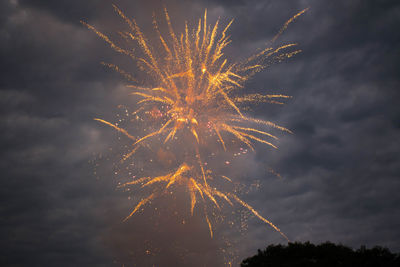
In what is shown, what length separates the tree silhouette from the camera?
3089cm

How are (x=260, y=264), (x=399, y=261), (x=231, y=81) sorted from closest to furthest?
(x=399, y=261), (x=260, y=264), (x=231, y=81)

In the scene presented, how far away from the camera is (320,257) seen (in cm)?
3472

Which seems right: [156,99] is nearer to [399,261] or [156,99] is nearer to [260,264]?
[260,264]

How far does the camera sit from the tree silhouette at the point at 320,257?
30889 millimetres

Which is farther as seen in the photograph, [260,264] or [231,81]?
[231,81]

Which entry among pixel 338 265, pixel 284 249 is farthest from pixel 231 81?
pixel 338 265

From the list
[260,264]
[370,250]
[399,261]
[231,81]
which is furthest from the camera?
[231,81]

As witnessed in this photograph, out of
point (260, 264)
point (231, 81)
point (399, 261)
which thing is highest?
point (231, 81)

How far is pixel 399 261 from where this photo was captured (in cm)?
3006

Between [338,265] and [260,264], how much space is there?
774 centimetres

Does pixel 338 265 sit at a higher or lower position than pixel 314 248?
lower

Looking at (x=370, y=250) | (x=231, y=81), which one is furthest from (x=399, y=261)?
(x=231, y=81)

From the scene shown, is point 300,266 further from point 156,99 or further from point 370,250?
point 156,99

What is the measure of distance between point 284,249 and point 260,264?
3413 millimetres
